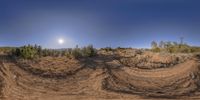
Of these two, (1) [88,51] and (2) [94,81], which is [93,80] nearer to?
(2) [94,81]

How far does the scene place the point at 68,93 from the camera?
2272 cm

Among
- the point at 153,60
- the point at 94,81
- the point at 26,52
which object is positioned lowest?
the point at 94,81

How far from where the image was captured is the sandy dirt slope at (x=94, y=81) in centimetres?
2264

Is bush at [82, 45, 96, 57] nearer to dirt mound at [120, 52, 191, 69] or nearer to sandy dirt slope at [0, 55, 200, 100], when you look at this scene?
sandy dirt slope at [0, 55, 200, 100]

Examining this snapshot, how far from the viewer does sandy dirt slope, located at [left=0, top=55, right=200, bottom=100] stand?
22.6m

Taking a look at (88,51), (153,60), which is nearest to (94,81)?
(88,51)

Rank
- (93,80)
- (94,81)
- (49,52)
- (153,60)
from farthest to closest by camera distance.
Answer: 1. (153,60)
2. (49,52)
3. (93,80)
4. (94,81)

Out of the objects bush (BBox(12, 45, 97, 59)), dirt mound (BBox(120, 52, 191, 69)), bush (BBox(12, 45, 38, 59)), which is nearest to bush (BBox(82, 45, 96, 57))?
bush (BBox(12, 45, 97, 59))

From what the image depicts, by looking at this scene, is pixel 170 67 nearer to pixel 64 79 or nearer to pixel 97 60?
pixel 97 60

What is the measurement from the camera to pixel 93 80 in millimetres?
24516

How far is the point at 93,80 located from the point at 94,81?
0.17m

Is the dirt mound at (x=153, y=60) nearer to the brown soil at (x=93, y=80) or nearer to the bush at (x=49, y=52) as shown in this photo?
the brown soil at (x=93, y=80)

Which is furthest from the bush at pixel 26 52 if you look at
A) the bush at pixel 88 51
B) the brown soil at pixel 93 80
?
the bush at pixel 88 51

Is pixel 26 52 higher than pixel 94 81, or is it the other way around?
pixel 26 52
